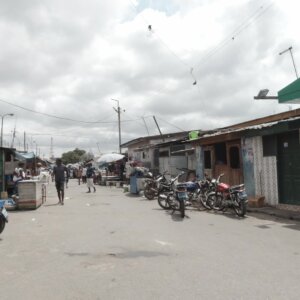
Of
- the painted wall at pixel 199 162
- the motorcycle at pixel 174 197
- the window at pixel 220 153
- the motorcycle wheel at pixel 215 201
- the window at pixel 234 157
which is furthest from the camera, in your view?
the painted wall at pixel 199 162

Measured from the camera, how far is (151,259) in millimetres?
7641

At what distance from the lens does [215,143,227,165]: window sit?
20.7 metres

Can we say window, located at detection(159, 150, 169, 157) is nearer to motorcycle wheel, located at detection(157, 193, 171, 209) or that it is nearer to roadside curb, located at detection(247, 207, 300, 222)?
motorcycle wheel, located at detection(157, 193, 171, 209)

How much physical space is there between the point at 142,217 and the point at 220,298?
27.7ft

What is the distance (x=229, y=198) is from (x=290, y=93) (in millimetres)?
3861

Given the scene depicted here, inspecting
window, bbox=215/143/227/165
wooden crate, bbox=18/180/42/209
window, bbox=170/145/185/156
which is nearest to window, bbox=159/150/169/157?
window, bbox=170/145/185/156

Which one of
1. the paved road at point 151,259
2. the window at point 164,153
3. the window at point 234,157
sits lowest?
the paved road at point 151,259

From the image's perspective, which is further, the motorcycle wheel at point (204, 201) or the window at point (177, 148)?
the window at point (177, 148)

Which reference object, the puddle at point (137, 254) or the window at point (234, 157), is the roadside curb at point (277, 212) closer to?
the window at point (234, 157)

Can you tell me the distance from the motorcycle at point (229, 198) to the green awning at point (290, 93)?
9.89ft

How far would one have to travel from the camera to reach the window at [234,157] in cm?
1898

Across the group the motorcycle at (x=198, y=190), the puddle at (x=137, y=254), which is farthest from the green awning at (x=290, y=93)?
the puddle at (x=137, y=254)

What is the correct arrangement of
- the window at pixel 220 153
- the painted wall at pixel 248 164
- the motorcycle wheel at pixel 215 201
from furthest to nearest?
the window at pixel 220 153 → the painted wall at pixel 248 164 → the motorcycle wheel at pixel 215 201

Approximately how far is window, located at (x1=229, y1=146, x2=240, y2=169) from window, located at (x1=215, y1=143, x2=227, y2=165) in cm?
111
